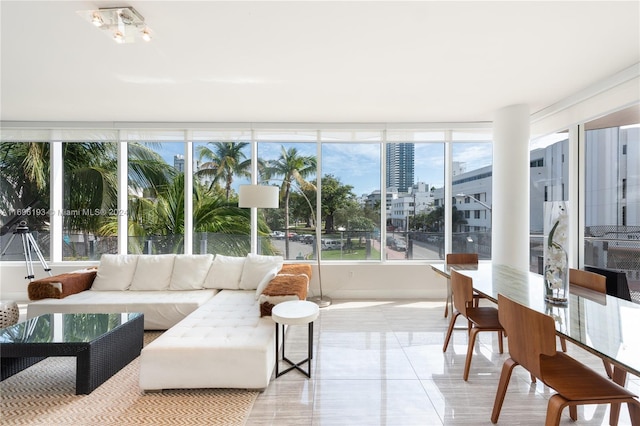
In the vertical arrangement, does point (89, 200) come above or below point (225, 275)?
above

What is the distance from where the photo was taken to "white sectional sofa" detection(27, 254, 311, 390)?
7.25 feet

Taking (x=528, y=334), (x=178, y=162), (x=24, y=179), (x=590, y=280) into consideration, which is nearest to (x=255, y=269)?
(x=178, y=162)

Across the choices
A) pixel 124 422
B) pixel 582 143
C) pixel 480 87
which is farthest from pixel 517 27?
pixel 124 422

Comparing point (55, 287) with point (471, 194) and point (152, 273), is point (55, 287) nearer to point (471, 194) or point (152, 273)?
point (152, 273)

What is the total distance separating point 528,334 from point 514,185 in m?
2.95

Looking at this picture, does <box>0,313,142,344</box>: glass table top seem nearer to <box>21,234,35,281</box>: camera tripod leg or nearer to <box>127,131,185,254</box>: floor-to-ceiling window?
<box>127,131,185,254</box>: floor-to-ceiling window

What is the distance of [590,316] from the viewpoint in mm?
1792

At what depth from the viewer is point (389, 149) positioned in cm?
488

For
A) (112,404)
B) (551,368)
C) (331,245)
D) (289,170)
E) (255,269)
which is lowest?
(112,404)

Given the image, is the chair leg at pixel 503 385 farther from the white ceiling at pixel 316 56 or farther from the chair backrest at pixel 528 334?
the white ceiling at pixel 316 56

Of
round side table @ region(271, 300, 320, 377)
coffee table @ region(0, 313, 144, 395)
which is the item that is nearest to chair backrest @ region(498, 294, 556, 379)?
round side table @ region(271, 300, 320, 377)

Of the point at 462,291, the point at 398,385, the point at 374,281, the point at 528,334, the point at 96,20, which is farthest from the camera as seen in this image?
the point at 374,281

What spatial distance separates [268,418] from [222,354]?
562mm

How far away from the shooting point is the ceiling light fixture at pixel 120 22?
2.06m
